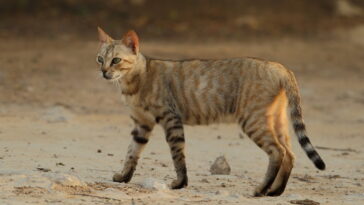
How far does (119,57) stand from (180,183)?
1345 mm

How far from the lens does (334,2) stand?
20.5 meters

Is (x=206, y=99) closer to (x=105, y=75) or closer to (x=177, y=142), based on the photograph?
(x=177, y=142)

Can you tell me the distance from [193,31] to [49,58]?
429 centimetres

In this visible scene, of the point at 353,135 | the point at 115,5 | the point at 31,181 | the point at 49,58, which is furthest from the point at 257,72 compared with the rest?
the point at 115,5

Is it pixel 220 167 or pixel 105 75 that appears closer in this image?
pixel 105 75

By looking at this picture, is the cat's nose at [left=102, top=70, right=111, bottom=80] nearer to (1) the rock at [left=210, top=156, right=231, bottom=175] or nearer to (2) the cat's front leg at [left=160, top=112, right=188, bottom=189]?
(2) the cat's front leg at [left=160, top=112, right=188, bottom=189]

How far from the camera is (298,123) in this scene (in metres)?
7.34

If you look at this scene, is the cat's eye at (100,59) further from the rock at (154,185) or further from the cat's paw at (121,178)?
the rock at (154,185)

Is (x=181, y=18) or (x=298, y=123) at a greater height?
(x=298, y=123)

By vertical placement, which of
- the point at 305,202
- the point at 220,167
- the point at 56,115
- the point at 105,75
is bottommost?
the point at 56,115

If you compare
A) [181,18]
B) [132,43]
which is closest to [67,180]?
[132,43]

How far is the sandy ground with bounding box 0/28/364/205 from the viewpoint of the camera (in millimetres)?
6918

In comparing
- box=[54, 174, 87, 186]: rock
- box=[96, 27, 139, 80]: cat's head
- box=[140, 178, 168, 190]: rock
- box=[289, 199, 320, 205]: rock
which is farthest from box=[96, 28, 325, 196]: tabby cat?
box=[54, 174, 87, 186]: rock

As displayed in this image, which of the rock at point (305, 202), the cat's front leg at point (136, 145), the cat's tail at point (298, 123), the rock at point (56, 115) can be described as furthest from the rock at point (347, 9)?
the rock at point (305, 202)
